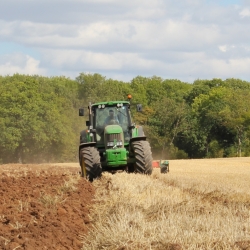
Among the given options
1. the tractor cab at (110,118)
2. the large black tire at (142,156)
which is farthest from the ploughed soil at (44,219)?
the tractor cab at (110,118)

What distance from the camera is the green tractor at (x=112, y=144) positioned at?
1764 centimetres

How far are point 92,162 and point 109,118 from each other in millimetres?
1934

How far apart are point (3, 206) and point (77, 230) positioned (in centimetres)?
262

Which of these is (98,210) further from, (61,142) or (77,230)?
(61,142)

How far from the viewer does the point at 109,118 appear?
19.0 m

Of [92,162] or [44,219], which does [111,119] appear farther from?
[44,219]

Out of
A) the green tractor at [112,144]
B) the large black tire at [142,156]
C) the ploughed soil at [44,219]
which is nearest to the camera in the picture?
the ploughed soil at [44,219]

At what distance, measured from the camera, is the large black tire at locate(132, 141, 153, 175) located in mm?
17797

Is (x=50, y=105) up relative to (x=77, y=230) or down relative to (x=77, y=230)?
up

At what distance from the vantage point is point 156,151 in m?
83.4

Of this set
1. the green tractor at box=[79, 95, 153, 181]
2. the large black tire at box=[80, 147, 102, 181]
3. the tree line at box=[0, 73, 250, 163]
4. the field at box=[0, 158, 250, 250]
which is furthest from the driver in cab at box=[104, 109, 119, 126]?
A: the tree line at box=[0, 73, 250, 163]

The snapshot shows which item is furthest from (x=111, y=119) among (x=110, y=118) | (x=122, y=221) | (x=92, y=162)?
(x=122, y=221)

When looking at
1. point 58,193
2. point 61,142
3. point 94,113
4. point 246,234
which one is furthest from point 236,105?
point 246,234

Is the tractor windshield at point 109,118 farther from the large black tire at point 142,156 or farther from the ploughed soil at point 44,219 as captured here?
the ploughed soil at point 44,219
